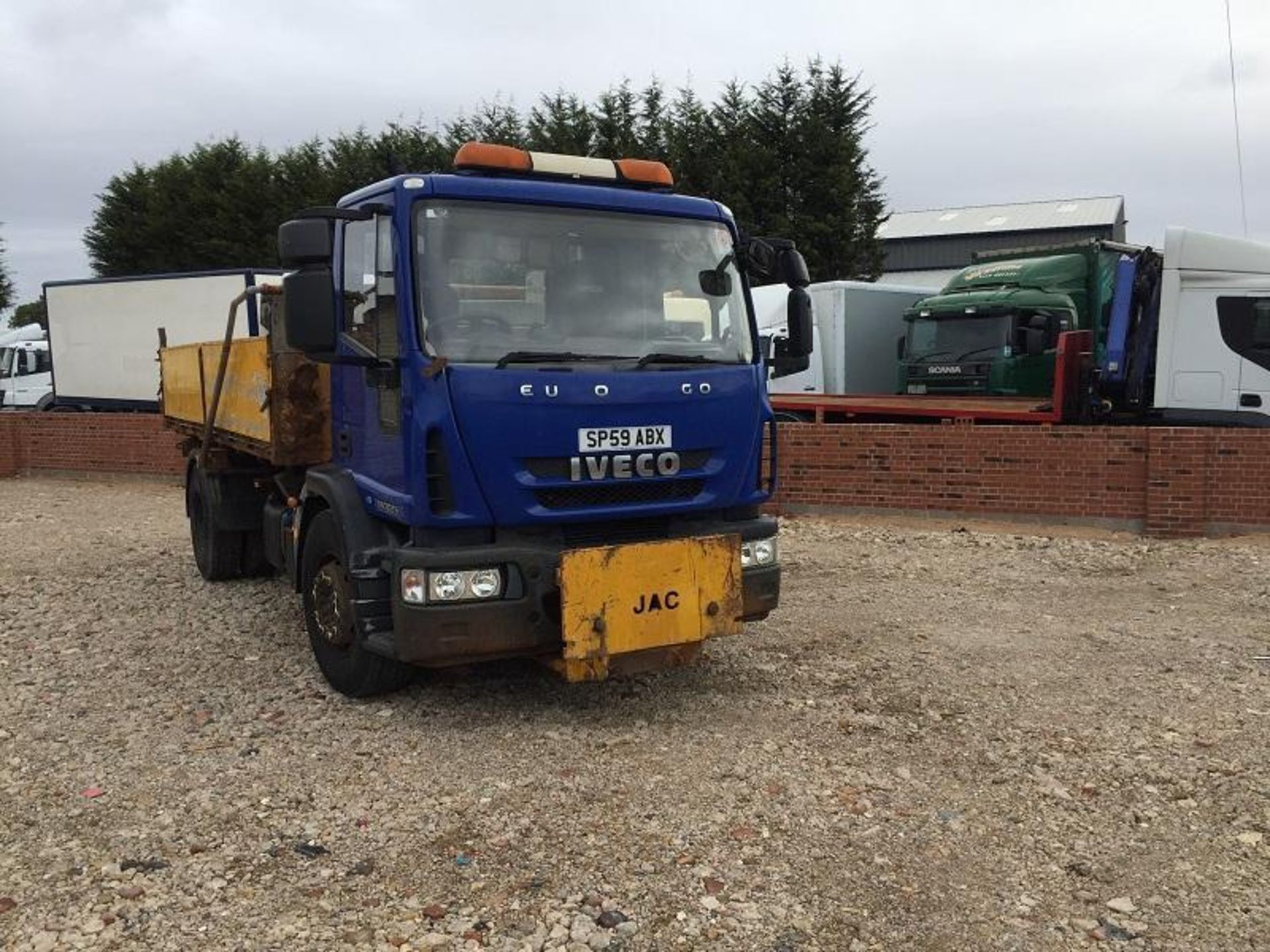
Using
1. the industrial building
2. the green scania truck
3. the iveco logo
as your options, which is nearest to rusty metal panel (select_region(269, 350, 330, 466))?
the iveco logo

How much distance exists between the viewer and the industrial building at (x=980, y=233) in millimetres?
45469

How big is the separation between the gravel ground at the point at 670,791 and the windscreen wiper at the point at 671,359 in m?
1.67

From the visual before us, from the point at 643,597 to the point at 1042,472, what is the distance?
23.3ft

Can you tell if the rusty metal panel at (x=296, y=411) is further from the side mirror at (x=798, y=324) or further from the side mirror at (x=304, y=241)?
the side mirror at (x=798, y=324)

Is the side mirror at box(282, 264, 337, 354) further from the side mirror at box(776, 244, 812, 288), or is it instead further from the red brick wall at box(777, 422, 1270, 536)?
Result: the red brick wall at box(777, 422, 1270, 536)

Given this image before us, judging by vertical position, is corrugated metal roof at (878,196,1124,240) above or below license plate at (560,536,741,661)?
above

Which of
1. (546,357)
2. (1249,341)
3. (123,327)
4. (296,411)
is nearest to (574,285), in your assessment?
(546,357)

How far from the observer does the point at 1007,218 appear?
4862 cm

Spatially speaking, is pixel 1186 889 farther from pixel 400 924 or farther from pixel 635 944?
pixel 400 924

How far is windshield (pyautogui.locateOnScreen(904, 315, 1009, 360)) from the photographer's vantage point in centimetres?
1391

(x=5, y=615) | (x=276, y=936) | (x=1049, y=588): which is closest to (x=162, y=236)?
(x=5, y=615)

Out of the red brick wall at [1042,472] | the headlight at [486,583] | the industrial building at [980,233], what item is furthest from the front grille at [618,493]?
the industrial building at [980,233]

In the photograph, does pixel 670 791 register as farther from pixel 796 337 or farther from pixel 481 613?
pixel 796 337

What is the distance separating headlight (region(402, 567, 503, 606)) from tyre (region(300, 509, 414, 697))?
1.50 feet
